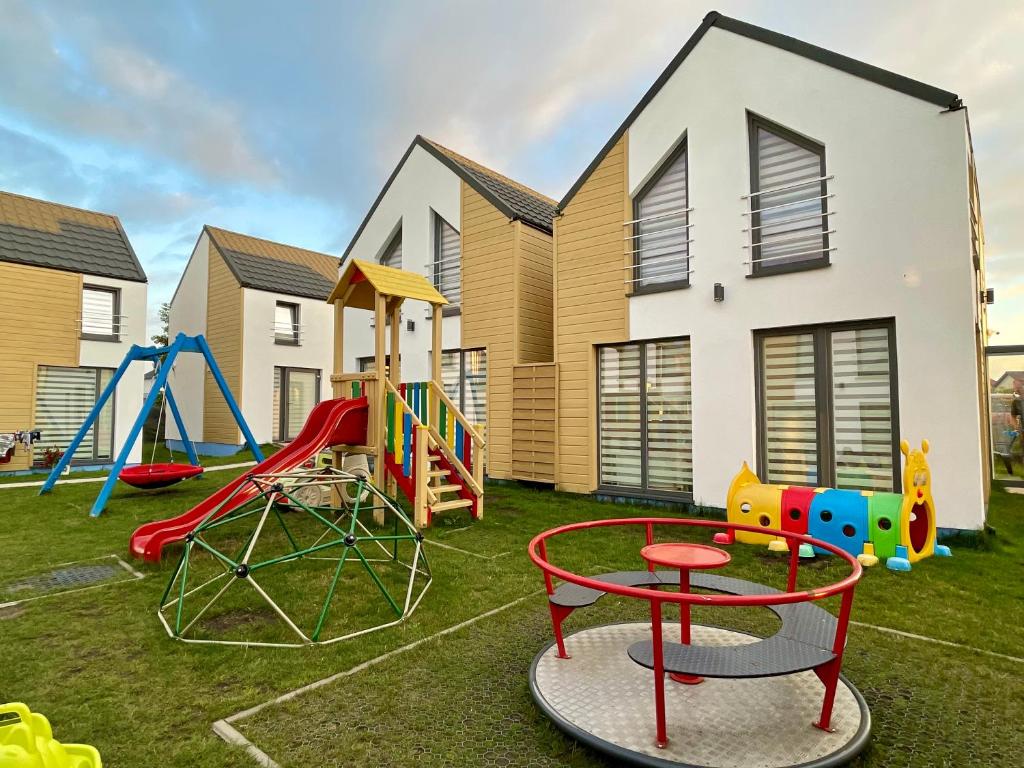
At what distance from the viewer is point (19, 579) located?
5559 millimetres

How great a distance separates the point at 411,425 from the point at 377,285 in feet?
7.09

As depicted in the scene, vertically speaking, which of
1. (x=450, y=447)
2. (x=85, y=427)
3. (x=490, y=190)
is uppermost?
(x=490, y=190)

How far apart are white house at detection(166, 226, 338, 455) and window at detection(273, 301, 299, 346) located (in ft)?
0.12

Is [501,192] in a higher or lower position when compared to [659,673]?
higher

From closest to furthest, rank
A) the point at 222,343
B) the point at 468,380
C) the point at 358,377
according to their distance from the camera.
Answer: the point at 358,377, the point at 468,380, the point at 222,343

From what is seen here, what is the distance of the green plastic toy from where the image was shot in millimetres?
1852

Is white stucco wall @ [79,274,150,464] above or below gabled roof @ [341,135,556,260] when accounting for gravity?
below

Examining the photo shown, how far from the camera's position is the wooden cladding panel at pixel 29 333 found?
14.2 metres

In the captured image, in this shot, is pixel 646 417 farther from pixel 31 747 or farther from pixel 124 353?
pixel 124 353

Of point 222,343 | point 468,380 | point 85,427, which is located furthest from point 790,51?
point 222,343

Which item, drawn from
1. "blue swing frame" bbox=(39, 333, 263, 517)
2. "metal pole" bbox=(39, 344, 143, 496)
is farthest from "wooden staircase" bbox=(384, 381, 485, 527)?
"metal pole" bbox=(39, 344, 143, 496)

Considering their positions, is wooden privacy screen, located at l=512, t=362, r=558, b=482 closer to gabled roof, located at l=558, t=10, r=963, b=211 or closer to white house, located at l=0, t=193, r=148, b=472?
gabled roof, located at l=558, t=10, r=963, b=211

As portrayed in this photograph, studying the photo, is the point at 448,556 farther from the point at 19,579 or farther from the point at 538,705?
the point at 19,579

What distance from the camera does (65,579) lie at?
5590mm
